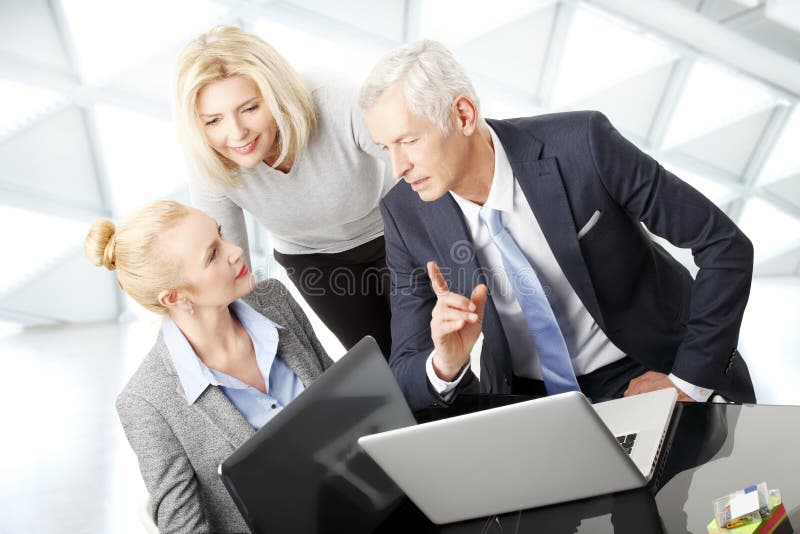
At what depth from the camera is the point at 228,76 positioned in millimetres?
2566

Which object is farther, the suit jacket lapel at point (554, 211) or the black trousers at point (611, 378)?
the black trousers at point (611, 378)

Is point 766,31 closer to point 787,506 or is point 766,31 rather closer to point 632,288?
point 632,288

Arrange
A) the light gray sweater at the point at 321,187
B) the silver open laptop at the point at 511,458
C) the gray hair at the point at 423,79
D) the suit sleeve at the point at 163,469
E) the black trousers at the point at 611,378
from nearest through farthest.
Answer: the silver open laptop at the point at 511,458 < the suit sleeve at the point at 163,469 < the gray hair at the point at 423,79 < the black trousers at the point at 611,378 < the light gray sweater at the point at 321,187

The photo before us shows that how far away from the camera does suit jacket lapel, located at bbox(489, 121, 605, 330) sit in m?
2.24

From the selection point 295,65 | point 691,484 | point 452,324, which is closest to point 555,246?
point 452,324

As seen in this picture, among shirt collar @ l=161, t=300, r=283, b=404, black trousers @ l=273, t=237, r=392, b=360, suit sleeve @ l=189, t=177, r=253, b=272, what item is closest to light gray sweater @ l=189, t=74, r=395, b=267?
suit sleeve @ l=189, t=177, r=253, b=272

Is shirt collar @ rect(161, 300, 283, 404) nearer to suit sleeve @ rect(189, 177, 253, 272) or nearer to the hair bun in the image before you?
the hair bun

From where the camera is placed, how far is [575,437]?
1508 millimetres

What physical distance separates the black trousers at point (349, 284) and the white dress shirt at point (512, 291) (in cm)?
95

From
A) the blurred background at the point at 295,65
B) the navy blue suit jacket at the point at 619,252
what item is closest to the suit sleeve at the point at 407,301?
the navy blue suit jacket at the point at 619,252

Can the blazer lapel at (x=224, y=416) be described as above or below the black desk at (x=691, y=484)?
above

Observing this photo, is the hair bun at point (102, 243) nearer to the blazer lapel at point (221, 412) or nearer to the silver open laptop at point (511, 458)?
the blazer lapel at point (221, 412)

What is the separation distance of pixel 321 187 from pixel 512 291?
935 mm

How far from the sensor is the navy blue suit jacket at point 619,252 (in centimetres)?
221
